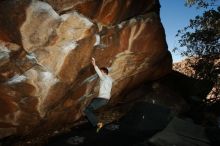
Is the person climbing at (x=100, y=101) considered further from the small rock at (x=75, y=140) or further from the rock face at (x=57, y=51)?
the rock face at (x=57, y=51)

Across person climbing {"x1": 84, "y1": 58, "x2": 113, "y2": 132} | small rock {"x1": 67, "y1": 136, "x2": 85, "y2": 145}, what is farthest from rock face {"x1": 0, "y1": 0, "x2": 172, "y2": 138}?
person climbing {"x1": 84, "y1": 58, "x2": 113, "y2": 132}

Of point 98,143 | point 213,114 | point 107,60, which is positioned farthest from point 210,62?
point 98,143

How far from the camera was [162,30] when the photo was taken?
14.5 metres

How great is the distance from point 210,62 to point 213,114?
13.7 ft

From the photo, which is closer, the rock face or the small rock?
the rock face

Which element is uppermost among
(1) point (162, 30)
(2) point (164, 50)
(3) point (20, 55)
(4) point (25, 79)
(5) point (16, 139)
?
(1) point (162, 30)

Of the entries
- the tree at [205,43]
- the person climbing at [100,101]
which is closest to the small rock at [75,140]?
the person climbing at [100,101]

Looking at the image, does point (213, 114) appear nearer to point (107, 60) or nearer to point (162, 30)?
point (162, 30)

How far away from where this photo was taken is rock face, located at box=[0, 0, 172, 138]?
402 inches

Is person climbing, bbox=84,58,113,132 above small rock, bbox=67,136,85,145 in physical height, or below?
above

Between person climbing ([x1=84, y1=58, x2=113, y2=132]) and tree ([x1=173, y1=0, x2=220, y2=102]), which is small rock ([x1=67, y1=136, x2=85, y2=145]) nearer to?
person climbing ([x1=84, y1=58, x2=113, y2=132])

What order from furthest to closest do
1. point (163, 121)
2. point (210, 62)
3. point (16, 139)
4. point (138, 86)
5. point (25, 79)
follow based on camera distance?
1. point (210, 62)
2. point (138, 86)
3. point (163, 121)
4. point (16, 139)
5. point (25, 79)

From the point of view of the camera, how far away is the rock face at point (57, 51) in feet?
33.5

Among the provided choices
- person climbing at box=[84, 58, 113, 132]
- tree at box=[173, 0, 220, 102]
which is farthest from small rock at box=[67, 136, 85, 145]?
tree at box=[173, 0, 220, 102]
